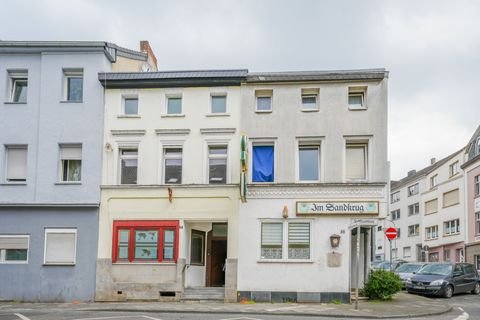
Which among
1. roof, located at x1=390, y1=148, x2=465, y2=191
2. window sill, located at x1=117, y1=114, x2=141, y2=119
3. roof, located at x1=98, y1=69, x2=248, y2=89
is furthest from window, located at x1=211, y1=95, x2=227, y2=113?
roof, located at x1=390, y1=148, x2=465, y2=191

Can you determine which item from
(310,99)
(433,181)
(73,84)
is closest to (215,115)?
(310,99)

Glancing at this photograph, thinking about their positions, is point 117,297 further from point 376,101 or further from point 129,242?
point 376,101

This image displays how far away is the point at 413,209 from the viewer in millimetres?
65125

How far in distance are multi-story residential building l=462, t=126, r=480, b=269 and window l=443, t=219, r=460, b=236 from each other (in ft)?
9.00

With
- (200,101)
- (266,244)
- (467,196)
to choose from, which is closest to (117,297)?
(266,244)

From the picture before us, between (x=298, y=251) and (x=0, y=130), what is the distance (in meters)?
13.1

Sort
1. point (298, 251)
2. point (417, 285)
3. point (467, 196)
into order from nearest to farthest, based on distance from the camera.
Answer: point (298, 251) < point (417, 285) < point (467, 196)

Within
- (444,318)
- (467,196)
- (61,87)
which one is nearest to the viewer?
(444,318)

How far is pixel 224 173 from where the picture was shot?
941 inches

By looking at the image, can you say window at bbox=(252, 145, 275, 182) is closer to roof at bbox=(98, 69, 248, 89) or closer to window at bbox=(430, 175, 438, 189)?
roof at bbox=(98, 69, 248, 89)

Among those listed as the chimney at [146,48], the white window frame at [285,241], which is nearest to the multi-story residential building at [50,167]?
the chimney at [146,48]

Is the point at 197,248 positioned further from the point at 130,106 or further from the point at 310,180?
the point at 130,106

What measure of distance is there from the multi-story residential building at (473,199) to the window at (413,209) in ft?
48.3

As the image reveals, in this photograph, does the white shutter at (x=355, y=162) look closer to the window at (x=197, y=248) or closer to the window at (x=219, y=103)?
the window at (x=219, y=103)
